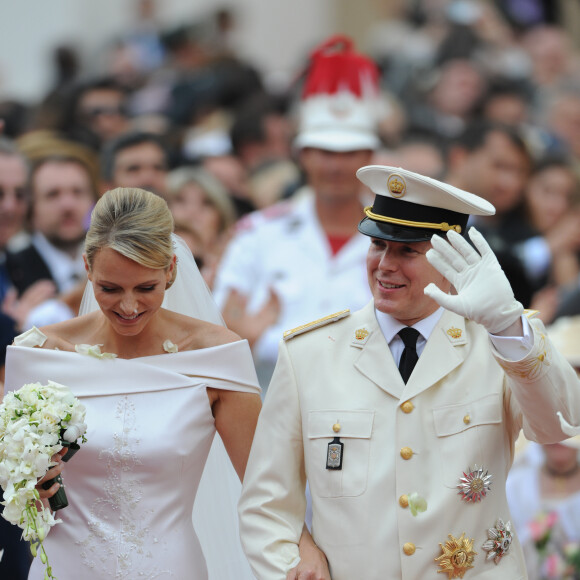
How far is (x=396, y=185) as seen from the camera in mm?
4543

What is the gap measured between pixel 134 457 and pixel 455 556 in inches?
45.5

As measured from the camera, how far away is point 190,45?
1576cm

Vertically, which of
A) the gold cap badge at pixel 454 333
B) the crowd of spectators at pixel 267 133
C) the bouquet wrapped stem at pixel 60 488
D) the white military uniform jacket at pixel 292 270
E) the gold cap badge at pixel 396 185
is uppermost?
the crowd of spectators at pixel 267 133

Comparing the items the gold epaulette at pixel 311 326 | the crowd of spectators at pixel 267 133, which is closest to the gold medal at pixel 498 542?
the gold epaulette at pixel 311 326

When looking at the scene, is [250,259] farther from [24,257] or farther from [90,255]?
[90,255]

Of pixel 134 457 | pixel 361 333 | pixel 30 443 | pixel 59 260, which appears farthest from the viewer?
pixel 59 260

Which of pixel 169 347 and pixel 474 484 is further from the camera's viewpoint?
pixel 169 347

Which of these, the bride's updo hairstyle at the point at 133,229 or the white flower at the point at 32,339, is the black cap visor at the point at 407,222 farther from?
the white flower at the point at 32,339

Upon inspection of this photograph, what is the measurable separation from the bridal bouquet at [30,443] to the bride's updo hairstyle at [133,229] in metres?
0.54

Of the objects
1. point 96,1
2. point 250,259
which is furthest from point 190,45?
point 250,259

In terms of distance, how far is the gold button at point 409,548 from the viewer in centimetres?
430

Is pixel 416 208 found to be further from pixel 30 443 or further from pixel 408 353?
pixel 30 443

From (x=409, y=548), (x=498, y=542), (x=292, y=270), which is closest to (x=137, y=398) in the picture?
(x=409, y=548)

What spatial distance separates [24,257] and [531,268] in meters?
3.39
